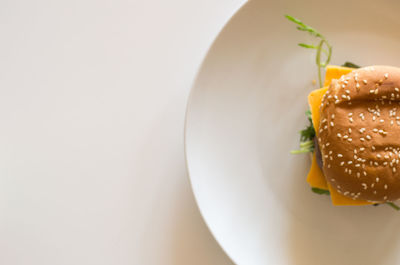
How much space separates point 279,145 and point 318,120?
0.16 metres

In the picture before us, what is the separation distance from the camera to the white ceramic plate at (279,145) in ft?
4.31

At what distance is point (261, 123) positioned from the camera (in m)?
1.34

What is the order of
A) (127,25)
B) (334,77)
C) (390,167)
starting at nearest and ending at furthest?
(390,167), (334,77), (127,25)

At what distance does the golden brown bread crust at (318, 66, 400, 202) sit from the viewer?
1115mm

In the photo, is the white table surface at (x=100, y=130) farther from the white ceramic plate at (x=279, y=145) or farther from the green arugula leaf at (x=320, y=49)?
the green arugula leaf at (x=320, y=49)

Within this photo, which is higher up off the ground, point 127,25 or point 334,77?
point 127,25

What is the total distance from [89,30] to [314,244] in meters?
1.06

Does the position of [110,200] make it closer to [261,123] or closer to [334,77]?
[261,123]

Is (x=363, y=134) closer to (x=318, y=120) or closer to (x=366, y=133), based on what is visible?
(x=366, y=133)

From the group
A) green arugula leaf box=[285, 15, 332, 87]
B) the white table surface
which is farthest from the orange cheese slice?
the white table surface

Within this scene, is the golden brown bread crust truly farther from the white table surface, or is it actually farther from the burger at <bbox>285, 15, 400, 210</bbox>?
the white table surface

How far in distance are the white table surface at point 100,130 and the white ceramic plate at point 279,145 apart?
110mm

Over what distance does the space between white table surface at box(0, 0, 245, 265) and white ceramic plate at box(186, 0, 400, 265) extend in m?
0.11

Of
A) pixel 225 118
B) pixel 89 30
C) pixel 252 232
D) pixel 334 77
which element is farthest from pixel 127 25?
pixel 252 232
